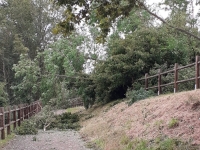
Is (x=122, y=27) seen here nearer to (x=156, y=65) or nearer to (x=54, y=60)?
(x=54, y=60)

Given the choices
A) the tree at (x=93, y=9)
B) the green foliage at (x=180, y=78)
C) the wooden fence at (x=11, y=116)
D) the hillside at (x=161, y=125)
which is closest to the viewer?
the tree at (x=93, y=9)

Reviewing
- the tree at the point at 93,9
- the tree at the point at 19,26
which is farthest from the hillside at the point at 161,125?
the tree at the point at 19,26

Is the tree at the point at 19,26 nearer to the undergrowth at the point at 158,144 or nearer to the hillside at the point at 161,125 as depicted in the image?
the hillside at the point at 161,125

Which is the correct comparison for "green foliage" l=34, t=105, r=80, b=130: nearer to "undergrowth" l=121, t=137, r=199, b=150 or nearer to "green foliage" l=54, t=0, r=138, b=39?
"undergrowth" l=121, t=137, r=199, b=150

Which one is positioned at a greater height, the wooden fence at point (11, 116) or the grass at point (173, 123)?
the grass at point (173, 123)

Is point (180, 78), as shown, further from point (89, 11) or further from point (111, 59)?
point (89, 11)

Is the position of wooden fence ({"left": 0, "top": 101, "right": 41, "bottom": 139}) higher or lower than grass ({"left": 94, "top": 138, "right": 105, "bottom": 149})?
higher

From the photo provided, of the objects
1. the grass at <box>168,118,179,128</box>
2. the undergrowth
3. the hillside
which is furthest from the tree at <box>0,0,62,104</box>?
the grass at <box>168,118,179,128</box>

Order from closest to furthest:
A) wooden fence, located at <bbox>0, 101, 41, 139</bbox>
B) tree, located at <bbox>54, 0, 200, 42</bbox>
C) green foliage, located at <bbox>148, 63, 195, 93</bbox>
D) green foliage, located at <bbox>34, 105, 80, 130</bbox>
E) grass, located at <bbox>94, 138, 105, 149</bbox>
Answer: tree, located at <bbox>54, 0, 200, 42</bbox> → grass, located at <bbox>94, 138, 105, 149</bbox> → wooden fence, located at <bbox>0, 101, 41, 139</bbox> → green foliage, located at <bbox>148, 63, 195, 93</bbox> → green foliage, located at <bbox>34, 105, 80, 130</bbox>

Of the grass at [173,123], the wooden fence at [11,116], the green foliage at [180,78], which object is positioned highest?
the green foliage at [180,78]

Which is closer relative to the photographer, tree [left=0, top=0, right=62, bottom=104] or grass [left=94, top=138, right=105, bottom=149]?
grass [left=94, top=138, right=105, bottom=149]

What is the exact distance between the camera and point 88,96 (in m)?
24.8

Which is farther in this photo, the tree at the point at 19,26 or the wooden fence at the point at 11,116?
the tree at the point at 19,26

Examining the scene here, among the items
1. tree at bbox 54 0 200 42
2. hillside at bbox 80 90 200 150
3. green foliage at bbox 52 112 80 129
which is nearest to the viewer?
tree at bbox 54 0 200 42
